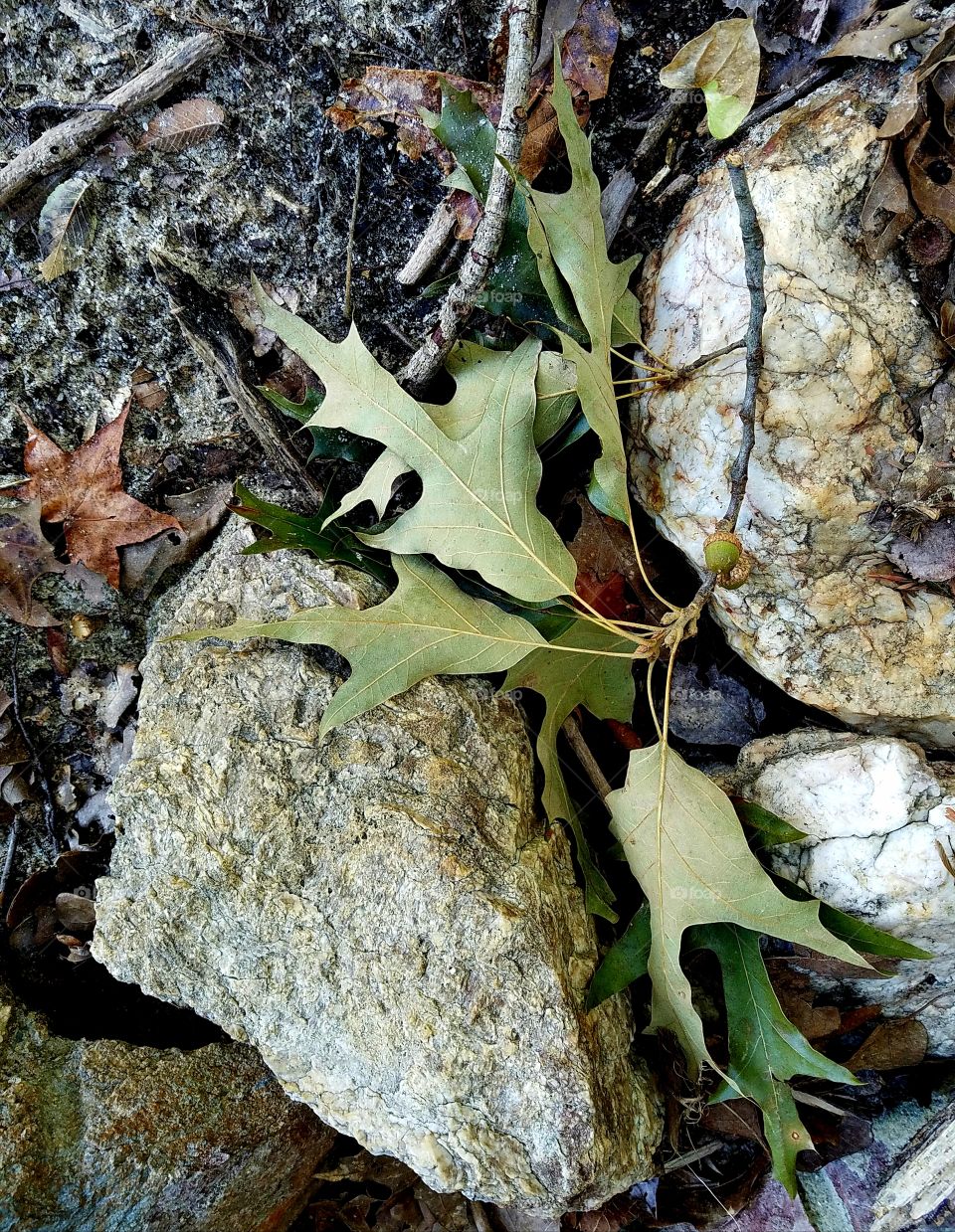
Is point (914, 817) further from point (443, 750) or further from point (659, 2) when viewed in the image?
point (659, 2)

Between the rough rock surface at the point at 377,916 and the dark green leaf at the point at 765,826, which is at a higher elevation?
the rough rock surface at the point at 377,916

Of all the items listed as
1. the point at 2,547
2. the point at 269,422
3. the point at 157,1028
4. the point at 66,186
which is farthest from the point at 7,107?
the point at 157,1028

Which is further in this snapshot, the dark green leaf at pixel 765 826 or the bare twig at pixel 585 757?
the bare twig at pixel 585 757

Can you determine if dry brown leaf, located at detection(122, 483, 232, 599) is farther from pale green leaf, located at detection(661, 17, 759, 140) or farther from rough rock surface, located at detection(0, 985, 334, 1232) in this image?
pale green leaf, located at detection(661, 17, 759, 140)

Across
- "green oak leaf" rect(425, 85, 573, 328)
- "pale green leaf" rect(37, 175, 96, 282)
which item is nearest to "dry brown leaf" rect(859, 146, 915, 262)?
"green oak leaf" rect(425, 85, 573, 328)

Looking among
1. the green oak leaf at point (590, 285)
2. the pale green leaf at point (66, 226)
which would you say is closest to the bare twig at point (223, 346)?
the pale green leaf at point (66, 226)

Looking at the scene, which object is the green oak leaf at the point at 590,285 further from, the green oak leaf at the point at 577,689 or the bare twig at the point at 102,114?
the bare twig at the point at 102,114
